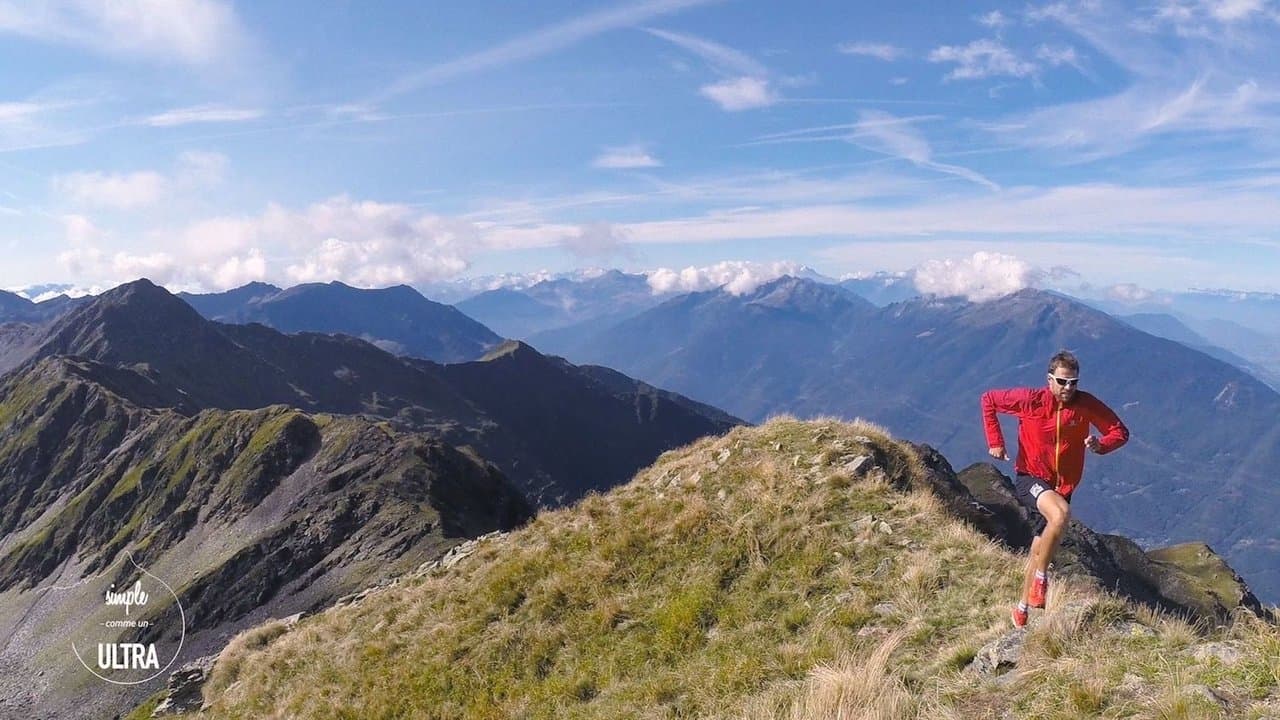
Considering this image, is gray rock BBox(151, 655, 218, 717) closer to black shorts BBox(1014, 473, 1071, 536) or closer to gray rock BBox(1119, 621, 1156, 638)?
black shorts BBox(1014, 473, 1071, 536)

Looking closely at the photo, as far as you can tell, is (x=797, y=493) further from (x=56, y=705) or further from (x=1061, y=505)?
(x=56, y=705)

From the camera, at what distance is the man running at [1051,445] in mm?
10602

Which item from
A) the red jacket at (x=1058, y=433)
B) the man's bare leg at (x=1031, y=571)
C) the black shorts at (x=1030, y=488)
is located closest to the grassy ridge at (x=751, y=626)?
the man's bare leg at (x=1031, y=571)

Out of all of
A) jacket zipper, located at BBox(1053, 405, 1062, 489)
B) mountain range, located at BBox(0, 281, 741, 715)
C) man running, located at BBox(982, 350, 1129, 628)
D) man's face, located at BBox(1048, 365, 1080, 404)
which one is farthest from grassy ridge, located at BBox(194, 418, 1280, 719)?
mountain range, located at BBox(0, 281, 741, 715)

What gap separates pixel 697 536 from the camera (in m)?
18.0

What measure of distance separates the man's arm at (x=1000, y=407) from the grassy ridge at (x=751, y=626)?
8.60ft

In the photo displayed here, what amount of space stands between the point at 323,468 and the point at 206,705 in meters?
69.2

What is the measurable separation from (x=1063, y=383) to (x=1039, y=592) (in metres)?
3.28

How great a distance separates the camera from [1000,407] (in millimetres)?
11984

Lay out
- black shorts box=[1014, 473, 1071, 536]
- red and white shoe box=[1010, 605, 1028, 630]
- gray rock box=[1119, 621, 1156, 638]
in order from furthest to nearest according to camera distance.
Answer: black shorts box=[1014, 473, 1071, 536], red and white shoe box=[1010, 605, 1028, 630], gray rock box=[1119, 621, 1156, 638]

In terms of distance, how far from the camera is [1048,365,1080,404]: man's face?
35.0 ft

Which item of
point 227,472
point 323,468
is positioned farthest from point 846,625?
point 227,472

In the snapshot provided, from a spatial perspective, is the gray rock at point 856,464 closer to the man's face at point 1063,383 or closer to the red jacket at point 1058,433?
the red jacket at point 1058,433

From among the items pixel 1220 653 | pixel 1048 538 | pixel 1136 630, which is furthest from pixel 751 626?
pixel 1220 653
